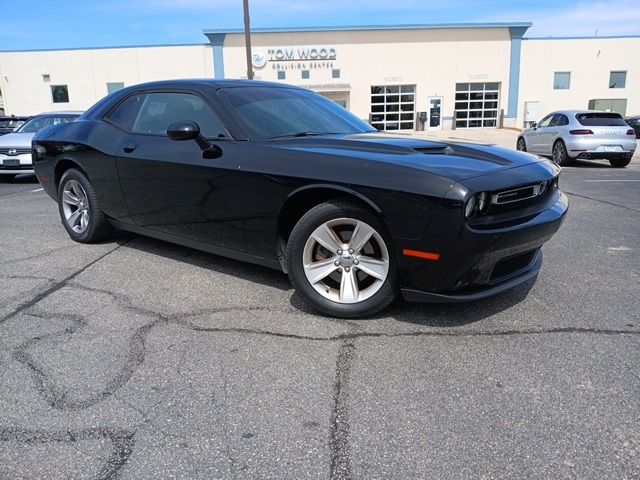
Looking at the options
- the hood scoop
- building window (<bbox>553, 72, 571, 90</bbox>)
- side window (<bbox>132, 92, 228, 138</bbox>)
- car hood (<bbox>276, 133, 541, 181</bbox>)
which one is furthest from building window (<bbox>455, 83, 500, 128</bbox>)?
the hood scoop

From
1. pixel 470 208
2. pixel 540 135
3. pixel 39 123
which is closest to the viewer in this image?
pixel 470 208

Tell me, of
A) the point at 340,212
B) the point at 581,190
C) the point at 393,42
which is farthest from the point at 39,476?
the point at 393,42

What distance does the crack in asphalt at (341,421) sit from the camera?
2.04 metres

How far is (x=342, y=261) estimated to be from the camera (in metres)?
3.39

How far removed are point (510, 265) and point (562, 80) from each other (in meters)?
36.1

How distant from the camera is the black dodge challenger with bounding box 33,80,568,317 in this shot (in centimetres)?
301

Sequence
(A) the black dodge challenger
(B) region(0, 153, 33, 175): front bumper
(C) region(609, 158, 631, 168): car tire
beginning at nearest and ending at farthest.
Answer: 1. (A) the black dodge challenger
2. (B) region(0, 153, 33, 175): front bumper
3. (C) region(609, 158, 631, 168): car tire

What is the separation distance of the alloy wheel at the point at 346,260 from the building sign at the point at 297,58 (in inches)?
1249

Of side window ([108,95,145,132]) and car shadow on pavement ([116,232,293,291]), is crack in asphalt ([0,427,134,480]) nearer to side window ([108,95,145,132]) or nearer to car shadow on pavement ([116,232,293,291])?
car shadow on pavement ([116,232,293,291])

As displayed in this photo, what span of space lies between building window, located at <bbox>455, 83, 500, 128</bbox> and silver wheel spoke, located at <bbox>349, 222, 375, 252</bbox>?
32975 mm

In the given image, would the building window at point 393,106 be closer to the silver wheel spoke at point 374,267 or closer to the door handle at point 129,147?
the door handle at point 129,147

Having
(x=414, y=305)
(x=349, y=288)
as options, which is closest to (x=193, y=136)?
(x=349, y=288)

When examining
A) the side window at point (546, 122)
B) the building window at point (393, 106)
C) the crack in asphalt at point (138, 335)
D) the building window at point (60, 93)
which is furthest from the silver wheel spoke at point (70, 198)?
the building window at point (60, 93)

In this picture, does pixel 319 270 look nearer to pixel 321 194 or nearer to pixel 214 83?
pixel 321 194
